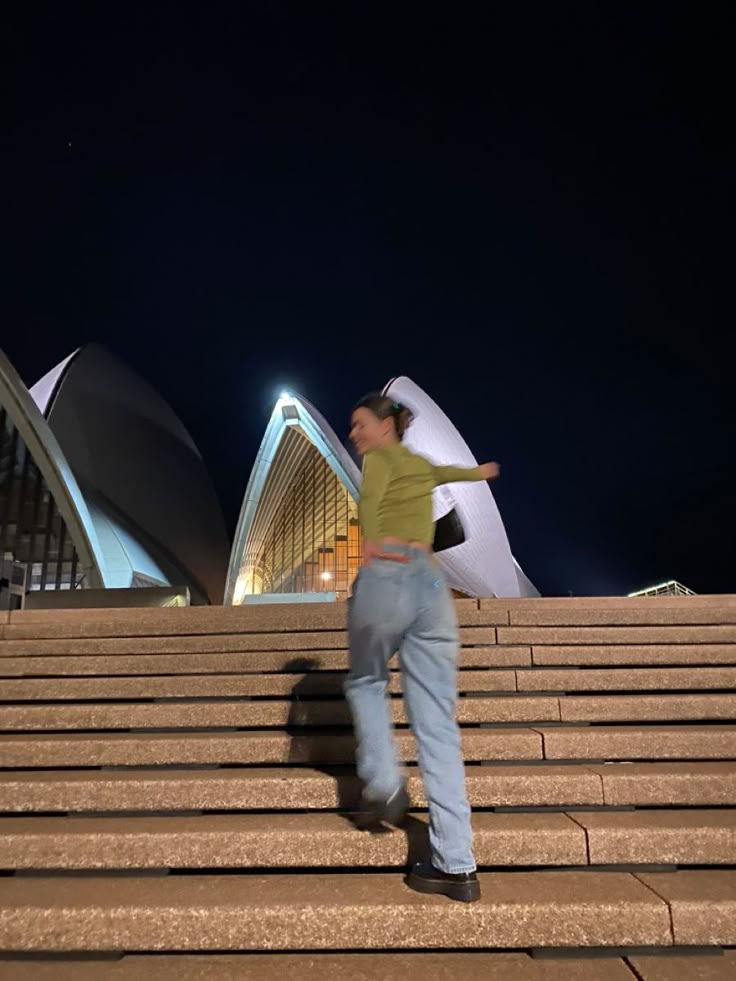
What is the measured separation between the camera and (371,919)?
1752 millimetres

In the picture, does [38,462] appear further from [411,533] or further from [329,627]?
[411,533]

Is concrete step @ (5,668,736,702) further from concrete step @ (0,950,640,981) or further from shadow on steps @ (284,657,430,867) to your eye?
concrete step @ (0,950,640,981)

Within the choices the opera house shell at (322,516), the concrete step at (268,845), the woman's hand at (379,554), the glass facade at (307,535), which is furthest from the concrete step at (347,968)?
the glass facade at (307,535)

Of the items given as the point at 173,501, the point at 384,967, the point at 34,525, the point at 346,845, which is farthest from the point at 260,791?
the point at 173,501

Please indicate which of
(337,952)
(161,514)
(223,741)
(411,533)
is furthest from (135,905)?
(161,514)

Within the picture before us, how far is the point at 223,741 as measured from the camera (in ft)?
8.84

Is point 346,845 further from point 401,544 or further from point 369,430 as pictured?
point 369,430

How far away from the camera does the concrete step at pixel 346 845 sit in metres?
2.06

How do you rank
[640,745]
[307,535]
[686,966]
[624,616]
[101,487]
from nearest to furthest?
[686,966]
[640,745]
[624,616]
[101,487]
[307,535]

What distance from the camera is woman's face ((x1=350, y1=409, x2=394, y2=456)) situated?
2.15 m

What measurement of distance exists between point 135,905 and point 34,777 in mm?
1023

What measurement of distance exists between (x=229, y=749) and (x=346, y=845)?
0.79 meters

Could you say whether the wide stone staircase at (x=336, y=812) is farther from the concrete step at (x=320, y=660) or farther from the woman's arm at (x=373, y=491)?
the woman's arm at (x=373, y=491)

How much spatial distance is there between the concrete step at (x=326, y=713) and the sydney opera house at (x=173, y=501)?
991 cm
